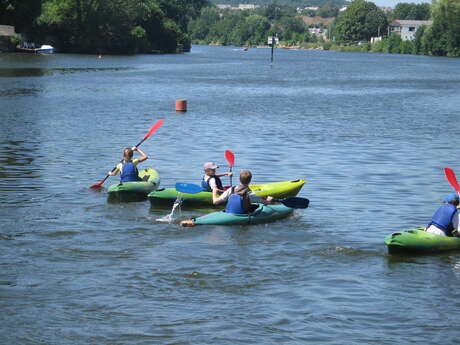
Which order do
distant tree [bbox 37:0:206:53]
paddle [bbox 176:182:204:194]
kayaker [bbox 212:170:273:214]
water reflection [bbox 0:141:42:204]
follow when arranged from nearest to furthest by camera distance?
1. kayaker [bbox 212:170:273:214]
2. paddle [bbox 176:182:204:194]
3. water reflection [bbox 0:141:42:204]
4. distant tree [bbox 37:0:206:53]

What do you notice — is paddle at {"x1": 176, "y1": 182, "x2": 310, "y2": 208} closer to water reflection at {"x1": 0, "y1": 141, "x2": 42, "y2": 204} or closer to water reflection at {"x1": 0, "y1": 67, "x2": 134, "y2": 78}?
water reflection at {"x1": 0, "y1": 141, "x2": 42, "y2": 204}

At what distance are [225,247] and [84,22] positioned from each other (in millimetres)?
107063

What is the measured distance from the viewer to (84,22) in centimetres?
11669

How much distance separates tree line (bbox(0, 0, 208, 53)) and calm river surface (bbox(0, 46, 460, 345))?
75.7m

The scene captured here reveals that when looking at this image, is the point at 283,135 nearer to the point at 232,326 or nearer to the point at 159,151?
the point at 159,151

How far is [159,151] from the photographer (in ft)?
88.2

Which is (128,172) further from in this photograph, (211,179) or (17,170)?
(17,170)

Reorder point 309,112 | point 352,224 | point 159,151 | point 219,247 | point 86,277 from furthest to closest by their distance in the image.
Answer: point 309,112
point 159,151
point 352,224
point 219,247
point 86,277

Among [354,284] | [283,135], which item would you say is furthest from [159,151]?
[354,284]

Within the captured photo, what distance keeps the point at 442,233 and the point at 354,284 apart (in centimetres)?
259

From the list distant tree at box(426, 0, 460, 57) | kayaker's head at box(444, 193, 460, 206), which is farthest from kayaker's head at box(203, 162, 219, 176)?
distant tree at box(426, 0, 460, 57)

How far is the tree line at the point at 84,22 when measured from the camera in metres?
107

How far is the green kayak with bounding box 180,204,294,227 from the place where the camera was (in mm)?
15758

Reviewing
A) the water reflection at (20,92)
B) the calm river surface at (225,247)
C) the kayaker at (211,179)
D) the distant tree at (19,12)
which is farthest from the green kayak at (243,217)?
the distant tree at (19,12)
